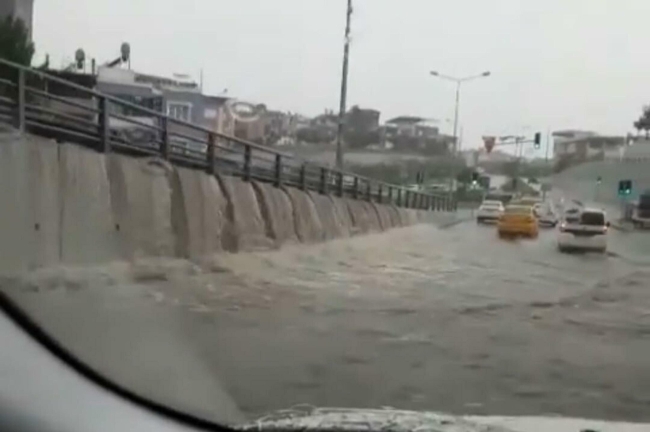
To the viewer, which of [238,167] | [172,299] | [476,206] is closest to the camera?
[172,299]

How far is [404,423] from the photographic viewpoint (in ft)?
11.3

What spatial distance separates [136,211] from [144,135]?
0.35m

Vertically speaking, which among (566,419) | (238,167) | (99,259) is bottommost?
(566,419)

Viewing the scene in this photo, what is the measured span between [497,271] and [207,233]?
145cm

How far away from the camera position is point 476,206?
593 centimetres

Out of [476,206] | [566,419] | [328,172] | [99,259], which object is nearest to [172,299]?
[99,259]

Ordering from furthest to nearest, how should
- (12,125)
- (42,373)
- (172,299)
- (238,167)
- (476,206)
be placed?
1. (476,206)
2. (238,167)
3. (172,299)
4. (12,125)
5. (42,373)

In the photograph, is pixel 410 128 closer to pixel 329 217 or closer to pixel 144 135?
pixel 329 217

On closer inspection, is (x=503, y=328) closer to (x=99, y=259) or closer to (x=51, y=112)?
(x=99, y=259)

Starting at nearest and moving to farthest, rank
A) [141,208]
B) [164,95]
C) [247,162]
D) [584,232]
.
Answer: [164,95], [141,208], [247,162], [584,232]

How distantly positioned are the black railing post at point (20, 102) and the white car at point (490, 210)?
8.61 ft

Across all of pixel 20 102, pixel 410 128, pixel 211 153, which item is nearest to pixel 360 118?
pixel 410 128

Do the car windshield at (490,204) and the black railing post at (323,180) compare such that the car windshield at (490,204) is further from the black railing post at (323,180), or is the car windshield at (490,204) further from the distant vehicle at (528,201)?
the black railing post at (323,180)

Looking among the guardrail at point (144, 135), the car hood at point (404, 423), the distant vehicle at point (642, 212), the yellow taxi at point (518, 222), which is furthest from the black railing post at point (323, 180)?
the car hood at point (404, 423)
